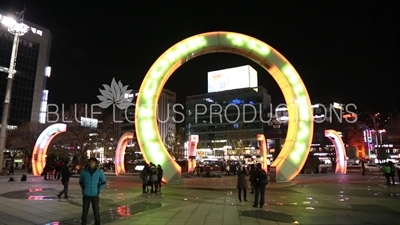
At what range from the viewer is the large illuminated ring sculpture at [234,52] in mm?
20656

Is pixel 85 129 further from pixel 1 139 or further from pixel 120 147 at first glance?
pixel 1 139

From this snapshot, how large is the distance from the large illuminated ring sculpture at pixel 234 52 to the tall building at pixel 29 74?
84.6 meters

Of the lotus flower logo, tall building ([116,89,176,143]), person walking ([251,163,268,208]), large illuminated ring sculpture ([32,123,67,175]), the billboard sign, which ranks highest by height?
the billboard sign

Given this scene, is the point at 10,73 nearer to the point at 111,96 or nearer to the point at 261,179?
the point at 261,179

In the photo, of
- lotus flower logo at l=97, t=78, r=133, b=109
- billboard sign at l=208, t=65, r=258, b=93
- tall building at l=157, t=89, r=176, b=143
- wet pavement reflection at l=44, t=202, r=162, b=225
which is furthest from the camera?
tall building at l=157, t=89, r=176, b=143

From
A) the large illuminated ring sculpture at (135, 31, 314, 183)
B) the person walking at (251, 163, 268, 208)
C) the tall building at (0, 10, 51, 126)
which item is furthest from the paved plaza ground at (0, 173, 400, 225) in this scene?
the tall building at (0, 10, 51, 126)

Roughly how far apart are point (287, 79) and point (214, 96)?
9899cm

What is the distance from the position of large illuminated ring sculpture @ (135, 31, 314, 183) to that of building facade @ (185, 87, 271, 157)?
85594 mm

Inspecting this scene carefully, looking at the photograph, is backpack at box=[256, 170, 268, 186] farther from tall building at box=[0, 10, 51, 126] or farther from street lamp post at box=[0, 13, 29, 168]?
tall building at box=[0, 10, 51, 126]

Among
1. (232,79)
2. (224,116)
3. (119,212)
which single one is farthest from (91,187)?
(224,116)

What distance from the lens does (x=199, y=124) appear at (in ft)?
411

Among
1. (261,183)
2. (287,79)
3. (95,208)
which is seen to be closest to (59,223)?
(95,208)

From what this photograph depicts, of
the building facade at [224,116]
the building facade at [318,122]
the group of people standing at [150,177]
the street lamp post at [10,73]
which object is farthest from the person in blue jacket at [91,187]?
the building facade at [224,116]

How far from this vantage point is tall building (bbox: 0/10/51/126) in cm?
9244
